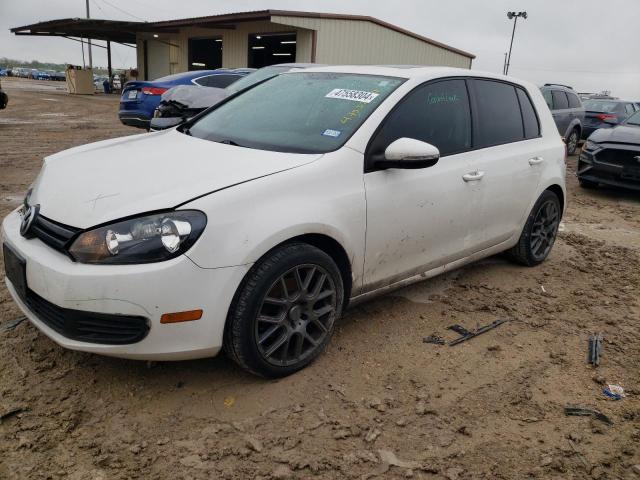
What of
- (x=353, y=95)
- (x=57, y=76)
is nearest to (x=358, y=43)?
(x=353, y=95)

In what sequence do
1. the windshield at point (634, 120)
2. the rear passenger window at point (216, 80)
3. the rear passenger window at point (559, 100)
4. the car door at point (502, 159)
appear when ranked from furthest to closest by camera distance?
the rear passenger window at point (559, 100), the rear passenger window at point (216, 80), the windshield at point (634, 120), the car door at point (502, 159)

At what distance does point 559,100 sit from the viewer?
479 inches

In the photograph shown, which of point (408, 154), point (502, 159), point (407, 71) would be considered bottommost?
point (502, 159)

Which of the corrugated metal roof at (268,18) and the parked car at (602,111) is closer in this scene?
the parked car at (602,111)

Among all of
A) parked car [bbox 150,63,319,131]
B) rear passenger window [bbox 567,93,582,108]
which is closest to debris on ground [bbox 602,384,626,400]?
parked car [bbox 150,63,319,131]


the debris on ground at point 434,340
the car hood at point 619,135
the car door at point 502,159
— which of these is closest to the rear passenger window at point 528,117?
the car door at point 502,159

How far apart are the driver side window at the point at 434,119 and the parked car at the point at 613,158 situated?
18.1ft

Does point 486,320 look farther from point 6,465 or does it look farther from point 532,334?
point 6,465

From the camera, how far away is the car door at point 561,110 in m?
11.9

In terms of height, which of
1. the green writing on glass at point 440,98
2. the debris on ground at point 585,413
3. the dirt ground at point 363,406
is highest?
the green writing on glass at point 440,98

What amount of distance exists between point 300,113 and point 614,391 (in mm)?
2382

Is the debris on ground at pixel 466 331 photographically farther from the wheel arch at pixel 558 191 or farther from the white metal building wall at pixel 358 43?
the white metal building wall at pixel 358 43

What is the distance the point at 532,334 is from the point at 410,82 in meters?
1.80

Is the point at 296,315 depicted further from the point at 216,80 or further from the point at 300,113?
the point at 216,80
